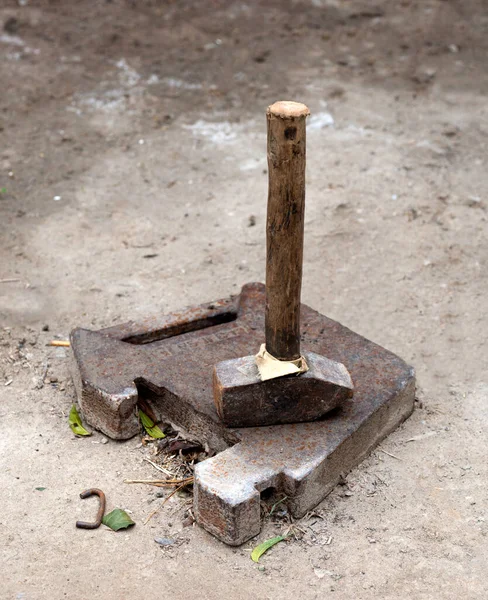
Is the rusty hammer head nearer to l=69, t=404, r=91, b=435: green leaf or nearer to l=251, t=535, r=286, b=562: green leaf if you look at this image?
l=251, t=535, r=286, b=562: green leaf

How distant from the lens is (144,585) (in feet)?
10.2

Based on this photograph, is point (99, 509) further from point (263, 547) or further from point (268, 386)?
point (268, 386)

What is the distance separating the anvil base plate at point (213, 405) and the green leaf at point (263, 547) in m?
0.06

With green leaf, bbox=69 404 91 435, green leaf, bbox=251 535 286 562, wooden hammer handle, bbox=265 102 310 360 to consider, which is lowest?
green leaf, bbox=251 535 286 562

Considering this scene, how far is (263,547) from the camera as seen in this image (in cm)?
326

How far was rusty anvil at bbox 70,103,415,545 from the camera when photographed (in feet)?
10.5

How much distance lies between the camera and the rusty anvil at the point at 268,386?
10.5 ft

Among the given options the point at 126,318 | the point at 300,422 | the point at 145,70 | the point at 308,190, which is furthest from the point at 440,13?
the point at 300,422

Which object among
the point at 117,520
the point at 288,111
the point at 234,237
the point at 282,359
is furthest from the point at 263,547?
the point at 234,237

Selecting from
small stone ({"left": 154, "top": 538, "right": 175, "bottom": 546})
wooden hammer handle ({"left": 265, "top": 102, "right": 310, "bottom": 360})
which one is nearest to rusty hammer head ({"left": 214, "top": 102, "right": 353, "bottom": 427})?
wooden hammer handle ({"left": 265, "top": 102, "right": 310, "bottom": 360})

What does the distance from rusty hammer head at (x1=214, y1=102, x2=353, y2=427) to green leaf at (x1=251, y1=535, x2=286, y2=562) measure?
1.52 ft

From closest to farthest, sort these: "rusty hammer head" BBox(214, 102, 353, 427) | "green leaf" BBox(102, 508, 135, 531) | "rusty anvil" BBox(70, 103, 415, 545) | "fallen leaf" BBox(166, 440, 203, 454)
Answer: "rusty hammer head" BBox(214, 102, 353, 427)
"rusty anvil" BBox(70, 103, 415, 545)
"green leaf" BBox(102, 508, 135, 531)
"fallen leaf" BBox(166, 440, 203, 454)

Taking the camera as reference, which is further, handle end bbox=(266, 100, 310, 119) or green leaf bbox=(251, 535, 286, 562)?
green leaf bbox=(251, 535, 286, 562)

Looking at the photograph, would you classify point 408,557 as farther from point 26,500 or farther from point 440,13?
point 440,13
